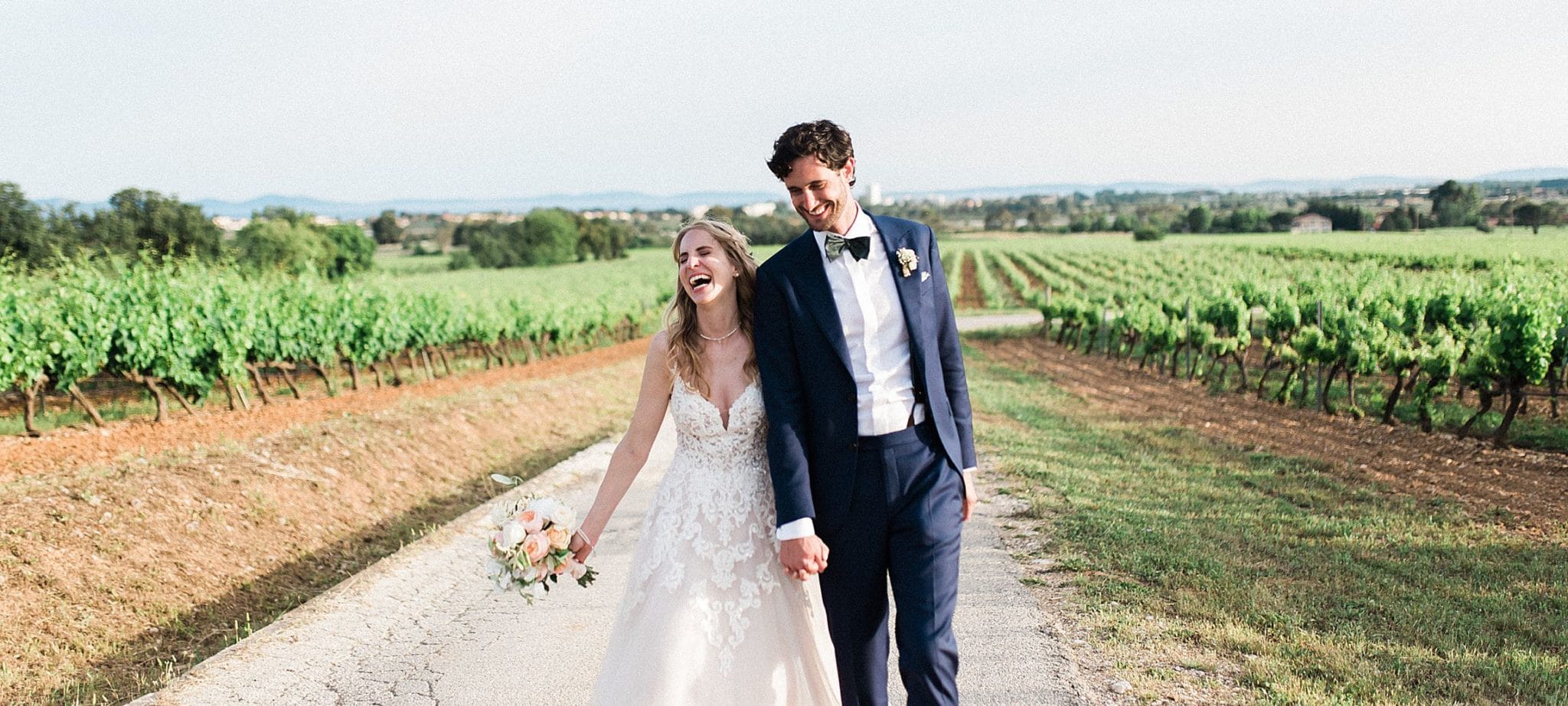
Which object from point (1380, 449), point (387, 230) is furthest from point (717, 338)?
point (387, 230)

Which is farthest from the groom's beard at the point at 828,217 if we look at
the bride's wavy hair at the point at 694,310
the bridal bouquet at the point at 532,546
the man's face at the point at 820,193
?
the bridal bouquet at the point at 532,546

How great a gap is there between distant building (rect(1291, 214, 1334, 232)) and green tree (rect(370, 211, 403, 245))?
82.4m

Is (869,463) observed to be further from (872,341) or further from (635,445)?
(635,445)

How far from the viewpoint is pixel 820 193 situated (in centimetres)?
273

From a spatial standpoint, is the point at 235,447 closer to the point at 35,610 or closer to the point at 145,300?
the point at 35,610

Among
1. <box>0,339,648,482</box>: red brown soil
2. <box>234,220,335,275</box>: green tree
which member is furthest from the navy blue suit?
<box>234,220,335,275</box>: green tree

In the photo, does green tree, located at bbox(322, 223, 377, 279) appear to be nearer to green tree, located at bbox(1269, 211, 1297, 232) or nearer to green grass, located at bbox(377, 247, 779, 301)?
green grass, located at bbox(377, 247, 779, 301)

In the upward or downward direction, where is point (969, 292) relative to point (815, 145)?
downward

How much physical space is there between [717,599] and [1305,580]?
3.57 m

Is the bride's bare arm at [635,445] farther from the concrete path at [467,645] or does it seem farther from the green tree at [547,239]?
the green tree at [547,239]

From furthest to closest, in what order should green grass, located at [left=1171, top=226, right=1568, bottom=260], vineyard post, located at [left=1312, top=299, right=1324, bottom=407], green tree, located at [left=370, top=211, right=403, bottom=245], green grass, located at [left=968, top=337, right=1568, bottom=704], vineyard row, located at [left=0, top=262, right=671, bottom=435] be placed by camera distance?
green tree, located at [left=370, top=211, right=403, bottom=245] < green grass, located at [left=1171, top=226, right=1568, bottom=260] < vineyard post, located at [left=1312, top=299, right=1324, bottom=407] < vineyard row, located at [left=0, top=262, right=671, bottom=435] < green grass, located at [left=968, top=337, right=1568, bottom=704]

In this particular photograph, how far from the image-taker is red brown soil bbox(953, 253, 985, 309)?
43.1 meters

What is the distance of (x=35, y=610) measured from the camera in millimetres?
5008

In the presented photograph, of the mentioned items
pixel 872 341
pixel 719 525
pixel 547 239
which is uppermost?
pixel 872 341
